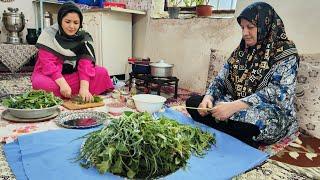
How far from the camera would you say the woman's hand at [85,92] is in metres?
1.92

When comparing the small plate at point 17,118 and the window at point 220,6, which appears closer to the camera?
the small plate at point 17,118

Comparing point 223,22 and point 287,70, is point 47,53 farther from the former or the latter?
point 287,70

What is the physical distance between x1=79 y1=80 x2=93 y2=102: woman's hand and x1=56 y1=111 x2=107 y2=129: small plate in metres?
0.34

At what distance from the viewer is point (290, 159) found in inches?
49.0

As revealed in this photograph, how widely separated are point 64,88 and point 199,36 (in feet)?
4.17

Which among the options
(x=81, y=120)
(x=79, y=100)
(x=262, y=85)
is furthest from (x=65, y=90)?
(x=262, y=85)

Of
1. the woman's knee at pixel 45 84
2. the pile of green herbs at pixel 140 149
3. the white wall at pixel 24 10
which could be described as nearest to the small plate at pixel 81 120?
the woman's knee at pixel 45 84

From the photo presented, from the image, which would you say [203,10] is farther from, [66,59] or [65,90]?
[65,90]

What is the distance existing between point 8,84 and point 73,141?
172cm

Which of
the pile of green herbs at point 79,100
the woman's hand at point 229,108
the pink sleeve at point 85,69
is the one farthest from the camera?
the pink sleeve at point 85,69

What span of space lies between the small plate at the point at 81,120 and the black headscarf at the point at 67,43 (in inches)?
25.0

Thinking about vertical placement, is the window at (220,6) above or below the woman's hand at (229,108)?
above

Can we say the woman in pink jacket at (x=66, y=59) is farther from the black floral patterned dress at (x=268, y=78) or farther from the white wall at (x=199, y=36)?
the black floral patterned dress at (x=268, y=78)

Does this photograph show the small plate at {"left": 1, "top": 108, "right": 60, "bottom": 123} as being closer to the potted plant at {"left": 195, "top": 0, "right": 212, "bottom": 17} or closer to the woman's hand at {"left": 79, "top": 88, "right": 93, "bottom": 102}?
the woman's hand at {"left": 79, "top": 88, "right": 93, "bottom": 102}
